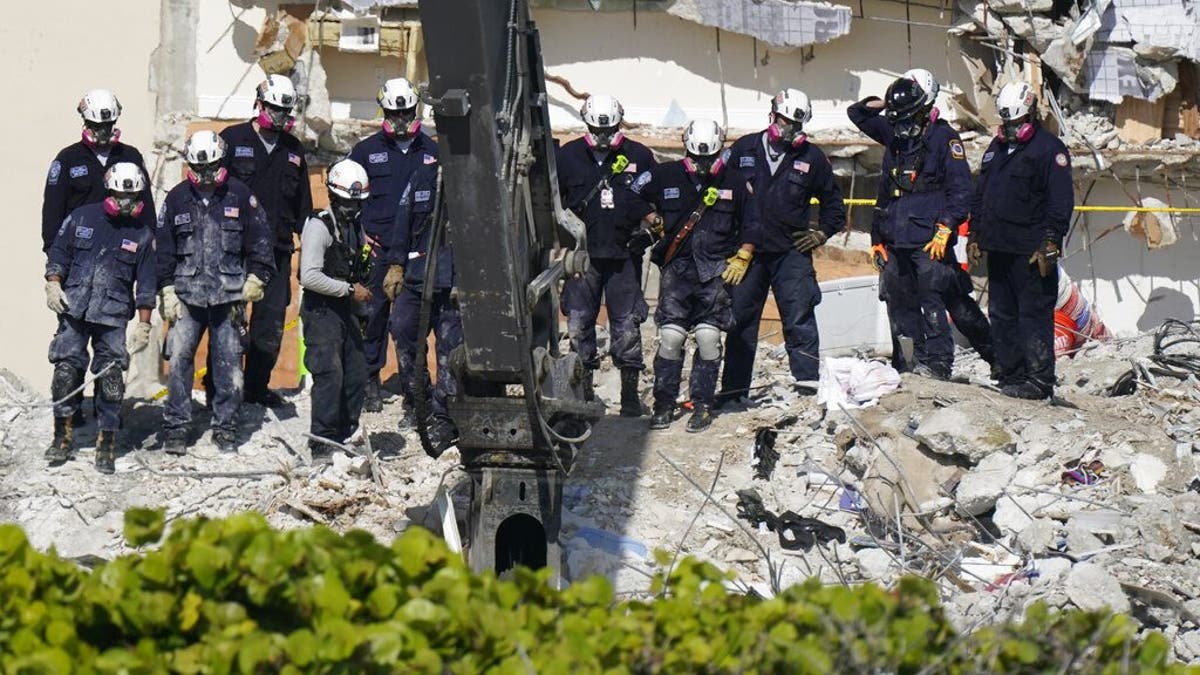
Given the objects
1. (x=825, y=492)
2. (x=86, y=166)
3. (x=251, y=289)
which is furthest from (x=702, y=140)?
(x=86, y=166)

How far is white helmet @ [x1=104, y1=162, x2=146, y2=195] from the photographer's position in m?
11.4

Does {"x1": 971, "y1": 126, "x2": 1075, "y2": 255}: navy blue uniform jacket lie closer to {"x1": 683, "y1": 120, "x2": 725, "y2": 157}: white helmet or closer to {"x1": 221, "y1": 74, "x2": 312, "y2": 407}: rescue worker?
{"x1": 683, "y1": 120, "x2": 725, "y2": 157}: white helmet

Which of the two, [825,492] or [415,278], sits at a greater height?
[415,278]

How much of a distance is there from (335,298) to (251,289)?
647 millimetres

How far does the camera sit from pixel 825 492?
1112 centimetres

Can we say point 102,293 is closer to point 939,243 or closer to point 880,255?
point 880,255

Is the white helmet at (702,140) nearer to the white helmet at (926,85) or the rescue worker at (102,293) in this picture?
the white helmet at (926,85)

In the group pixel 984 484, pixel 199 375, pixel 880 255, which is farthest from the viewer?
pixel 199 375

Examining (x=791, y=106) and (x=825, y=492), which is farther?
(x=791, y=106)

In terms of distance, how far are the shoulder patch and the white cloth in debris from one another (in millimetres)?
1611

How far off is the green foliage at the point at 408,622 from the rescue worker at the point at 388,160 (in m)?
6.77

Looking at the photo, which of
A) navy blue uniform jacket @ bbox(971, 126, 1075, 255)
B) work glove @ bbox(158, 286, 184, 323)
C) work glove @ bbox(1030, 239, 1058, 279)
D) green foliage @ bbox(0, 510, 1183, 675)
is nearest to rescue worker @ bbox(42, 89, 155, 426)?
work glove @ bbox(158, 286, 184, 323)

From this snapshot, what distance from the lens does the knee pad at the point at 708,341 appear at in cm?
1185

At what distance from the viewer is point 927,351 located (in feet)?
41.3
